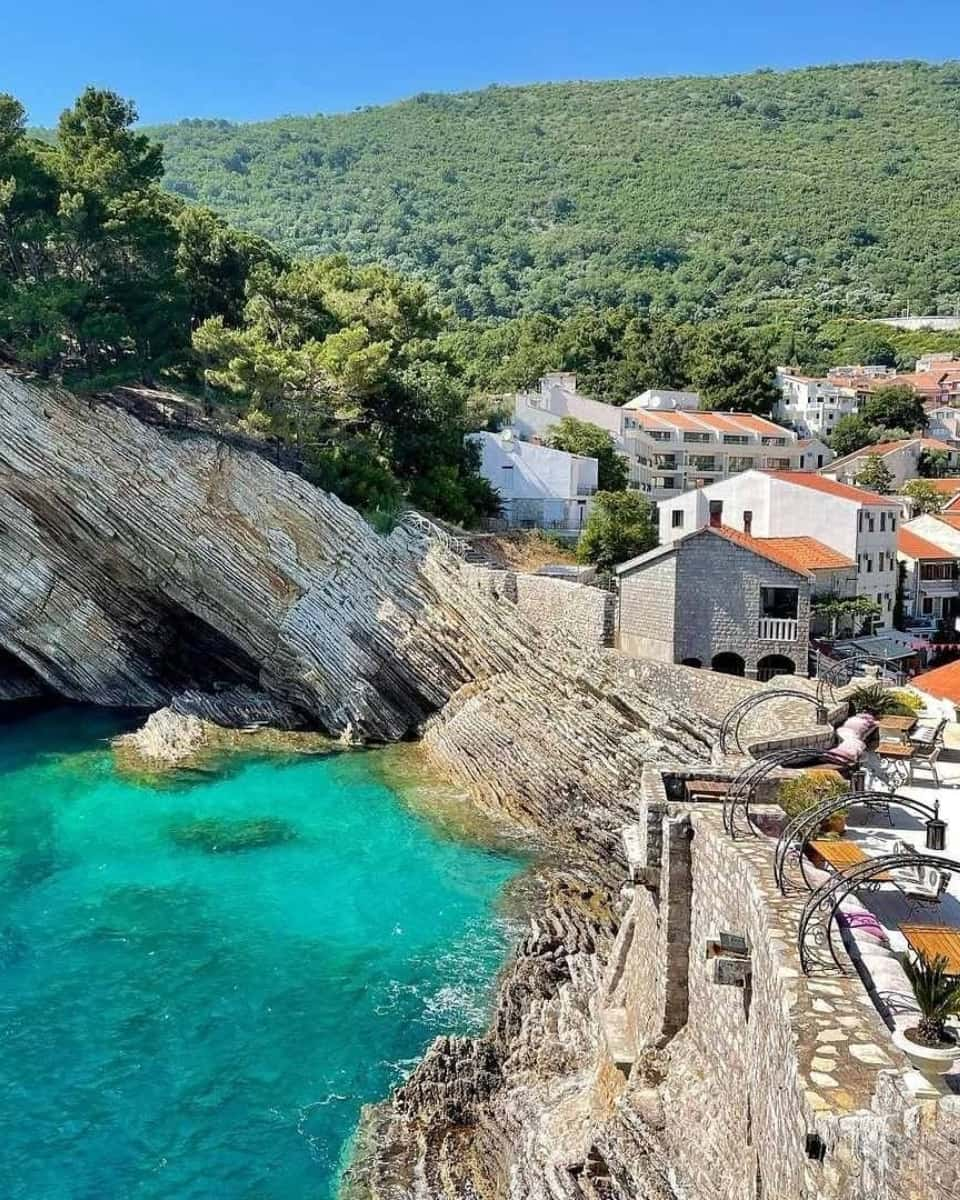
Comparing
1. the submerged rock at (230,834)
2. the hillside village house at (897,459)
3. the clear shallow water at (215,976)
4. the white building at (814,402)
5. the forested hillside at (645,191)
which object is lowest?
the submerged rock at (230,834)

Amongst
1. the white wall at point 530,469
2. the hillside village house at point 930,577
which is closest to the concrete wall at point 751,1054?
the hillside village house at point 930,577

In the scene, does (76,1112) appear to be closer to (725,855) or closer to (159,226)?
(725,855)

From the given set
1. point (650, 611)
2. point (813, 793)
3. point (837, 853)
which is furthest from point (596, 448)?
point (837, 853)

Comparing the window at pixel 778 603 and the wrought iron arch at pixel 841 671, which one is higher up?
the window at pixel 778 603

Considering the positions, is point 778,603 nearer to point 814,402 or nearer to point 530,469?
point 530,469

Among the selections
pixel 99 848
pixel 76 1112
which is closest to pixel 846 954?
pixel 76 1112

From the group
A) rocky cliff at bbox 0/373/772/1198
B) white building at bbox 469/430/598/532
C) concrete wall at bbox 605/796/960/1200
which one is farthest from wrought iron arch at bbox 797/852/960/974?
white building at bbox 469/430/598/532

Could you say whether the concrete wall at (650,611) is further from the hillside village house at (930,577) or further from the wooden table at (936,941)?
the wooden table at (936,941)
